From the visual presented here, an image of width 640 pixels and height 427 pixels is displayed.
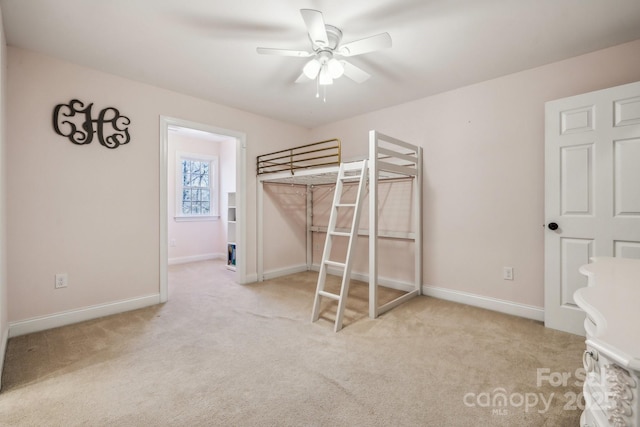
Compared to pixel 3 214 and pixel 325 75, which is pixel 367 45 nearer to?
pixel 325 75

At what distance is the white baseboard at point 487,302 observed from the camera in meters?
2.60

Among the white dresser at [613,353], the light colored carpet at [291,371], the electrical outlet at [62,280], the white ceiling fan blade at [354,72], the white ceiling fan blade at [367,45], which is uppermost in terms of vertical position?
the white ceiling fan blade at [354,72]

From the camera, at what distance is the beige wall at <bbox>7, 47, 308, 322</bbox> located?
2.28 metres

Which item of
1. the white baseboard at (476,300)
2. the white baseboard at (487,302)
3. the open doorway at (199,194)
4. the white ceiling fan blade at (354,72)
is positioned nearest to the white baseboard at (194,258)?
the open doorway at (199,194)

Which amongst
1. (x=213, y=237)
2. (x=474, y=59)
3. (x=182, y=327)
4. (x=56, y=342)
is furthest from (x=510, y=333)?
(x=213, y=237)

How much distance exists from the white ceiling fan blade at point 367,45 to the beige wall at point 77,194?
2097 millimetres

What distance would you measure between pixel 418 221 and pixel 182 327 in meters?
2.58

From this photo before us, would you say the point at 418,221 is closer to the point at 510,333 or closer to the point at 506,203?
the point at 506,203

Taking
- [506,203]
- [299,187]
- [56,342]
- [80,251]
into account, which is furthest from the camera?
[299,187]

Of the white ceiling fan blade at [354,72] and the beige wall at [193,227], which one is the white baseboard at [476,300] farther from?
the beige wall at [193,227]

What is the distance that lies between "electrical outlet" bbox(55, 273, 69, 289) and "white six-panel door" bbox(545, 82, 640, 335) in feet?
13.6

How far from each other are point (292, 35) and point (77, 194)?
2.31m

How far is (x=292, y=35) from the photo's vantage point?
6.90 feet

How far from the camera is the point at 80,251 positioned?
255cm
